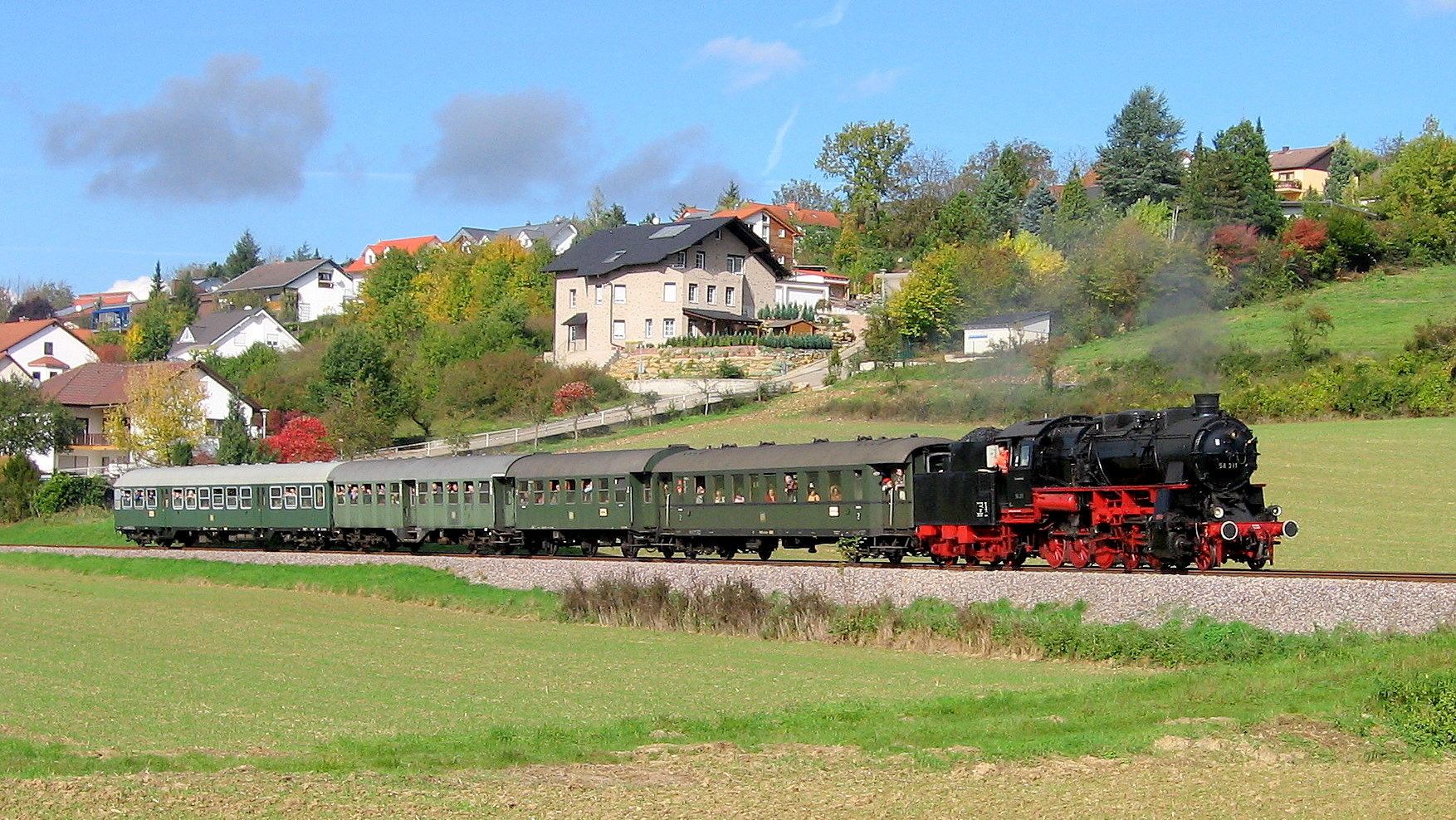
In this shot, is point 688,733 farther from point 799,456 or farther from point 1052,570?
point 799,456

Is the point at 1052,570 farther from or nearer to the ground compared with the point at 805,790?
farther from the ground

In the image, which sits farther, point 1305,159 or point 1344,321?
point 1305,159

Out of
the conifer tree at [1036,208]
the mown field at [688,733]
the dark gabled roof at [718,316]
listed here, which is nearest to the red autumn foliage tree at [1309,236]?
the conifer tree at [1036,208]

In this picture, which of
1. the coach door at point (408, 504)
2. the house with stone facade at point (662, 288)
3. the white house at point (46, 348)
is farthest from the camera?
the white house at point (46, 348)

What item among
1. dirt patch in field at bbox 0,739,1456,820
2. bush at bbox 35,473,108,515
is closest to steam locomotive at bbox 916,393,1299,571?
dirt patch in field at bbox 0,739,1456,820

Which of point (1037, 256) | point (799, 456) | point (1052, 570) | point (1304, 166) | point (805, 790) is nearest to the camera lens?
point (805, 790)

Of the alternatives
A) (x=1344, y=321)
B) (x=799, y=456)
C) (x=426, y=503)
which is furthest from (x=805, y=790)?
(x=1344, y=321)

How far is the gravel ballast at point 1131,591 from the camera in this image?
2162cm

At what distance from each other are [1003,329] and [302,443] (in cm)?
3885

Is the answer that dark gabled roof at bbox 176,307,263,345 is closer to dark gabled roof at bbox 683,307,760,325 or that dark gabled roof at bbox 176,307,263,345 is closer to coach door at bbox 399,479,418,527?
dark gabled roof at bbox 683,307,760,325

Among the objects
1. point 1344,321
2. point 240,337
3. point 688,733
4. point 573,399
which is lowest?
point 688,733

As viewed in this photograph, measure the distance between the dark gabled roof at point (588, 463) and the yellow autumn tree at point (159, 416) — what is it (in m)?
41.3

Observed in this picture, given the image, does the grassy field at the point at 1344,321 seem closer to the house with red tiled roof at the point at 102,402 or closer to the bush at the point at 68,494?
the bush at the point at 68,494

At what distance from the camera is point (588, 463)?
41.8 metres
